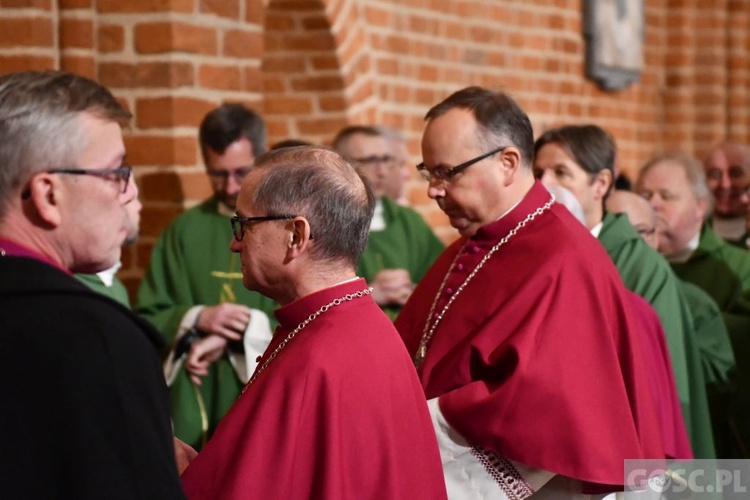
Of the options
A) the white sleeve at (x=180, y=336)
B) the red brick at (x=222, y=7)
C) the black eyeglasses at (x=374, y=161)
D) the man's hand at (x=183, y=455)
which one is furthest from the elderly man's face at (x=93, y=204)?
the black eyeglasses at (x=374, y=161)

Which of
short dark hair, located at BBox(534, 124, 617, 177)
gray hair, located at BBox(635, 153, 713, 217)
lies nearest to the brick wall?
short dark hair, located at BBox(534, 124, 617, 177)

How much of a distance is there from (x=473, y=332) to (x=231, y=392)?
1.29 m

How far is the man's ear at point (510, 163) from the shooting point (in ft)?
10.8

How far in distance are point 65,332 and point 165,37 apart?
3.08 meters

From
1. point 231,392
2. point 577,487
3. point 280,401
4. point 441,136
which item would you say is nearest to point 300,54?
point 231,392

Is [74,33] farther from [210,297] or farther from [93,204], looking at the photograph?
[93,204]

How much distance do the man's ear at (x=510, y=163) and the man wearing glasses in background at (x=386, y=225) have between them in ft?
6.25

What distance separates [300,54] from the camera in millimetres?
6344

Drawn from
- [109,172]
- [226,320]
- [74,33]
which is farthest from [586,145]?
[109,172]

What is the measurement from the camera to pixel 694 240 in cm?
555

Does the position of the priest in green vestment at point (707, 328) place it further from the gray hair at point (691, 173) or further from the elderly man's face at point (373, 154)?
the elderly man's face at point (373, 154)

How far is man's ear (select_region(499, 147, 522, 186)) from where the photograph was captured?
130 inches

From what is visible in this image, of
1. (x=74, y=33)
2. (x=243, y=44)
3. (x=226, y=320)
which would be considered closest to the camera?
(x=226, y=320)

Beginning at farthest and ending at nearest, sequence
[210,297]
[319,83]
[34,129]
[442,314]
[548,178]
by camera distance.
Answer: [319,83] → [210,297] → [548,178] → [442,314] → [34,129]
